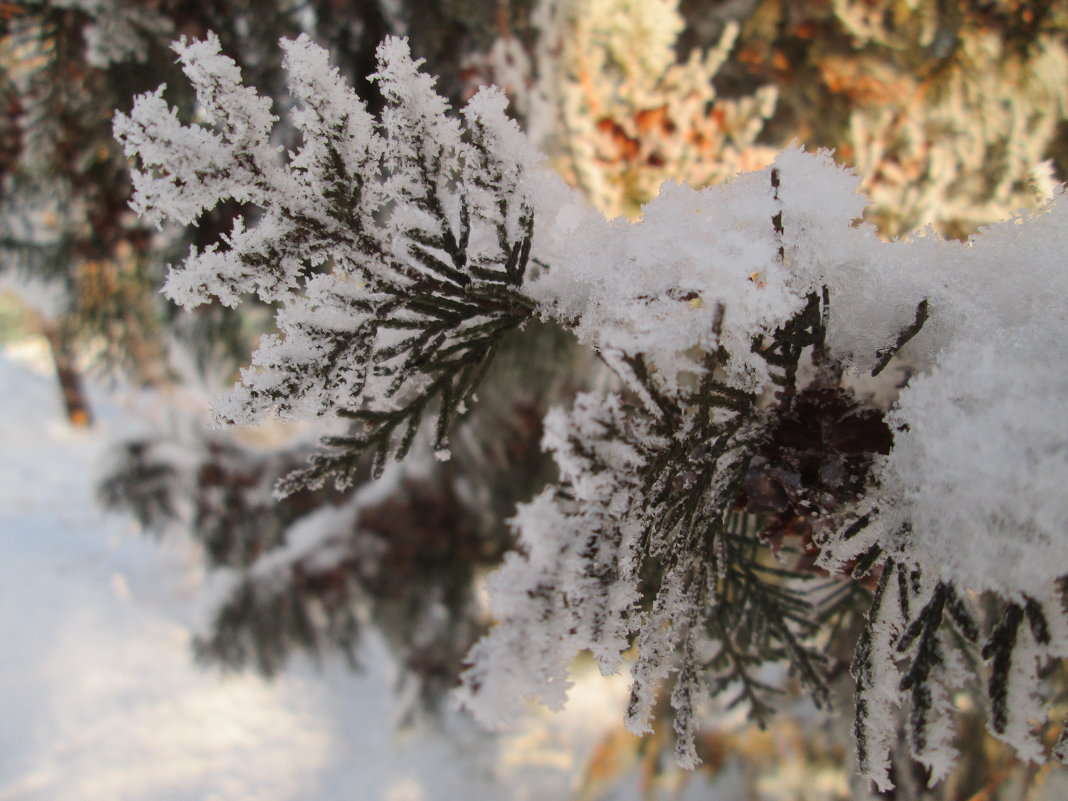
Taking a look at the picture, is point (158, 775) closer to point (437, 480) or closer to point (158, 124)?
point (437, 480)

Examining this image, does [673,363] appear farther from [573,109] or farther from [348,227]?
[573,109]

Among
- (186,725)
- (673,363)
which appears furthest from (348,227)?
(186,725)

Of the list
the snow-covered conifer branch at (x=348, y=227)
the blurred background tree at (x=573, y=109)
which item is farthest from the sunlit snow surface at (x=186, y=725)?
the snow-covered conifer branch at (x=348, y=227)

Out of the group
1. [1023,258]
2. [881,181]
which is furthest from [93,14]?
[881,181]

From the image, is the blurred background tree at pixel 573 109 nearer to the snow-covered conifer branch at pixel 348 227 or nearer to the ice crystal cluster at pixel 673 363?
the ice crystal cluster at pixel 673 363

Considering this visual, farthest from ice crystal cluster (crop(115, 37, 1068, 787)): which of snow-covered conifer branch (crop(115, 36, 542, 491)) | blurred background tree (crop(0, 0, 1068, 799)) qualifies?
blurred background tree (crop(0, 0, 1068, 799))

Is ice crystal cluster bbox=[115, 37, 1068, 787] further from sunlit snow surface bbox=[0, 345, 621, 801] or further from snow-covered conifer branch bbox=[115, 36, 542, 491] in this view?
sunlit snow surface bbox=[0, 345, 621, 801]
